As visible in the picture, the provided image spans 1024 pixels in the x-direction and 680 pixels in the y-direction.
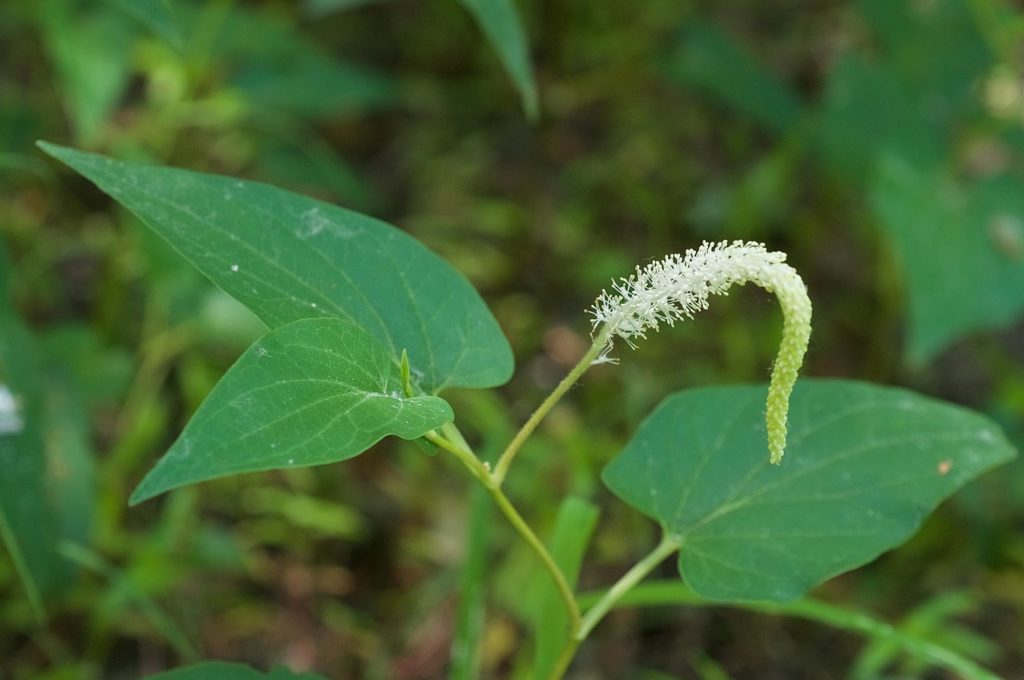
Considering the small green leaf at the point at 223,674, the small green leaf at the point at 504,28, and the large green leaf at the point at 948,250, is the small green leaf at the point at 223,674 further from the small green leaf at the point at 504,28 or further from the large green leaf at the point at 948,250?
the large green leaf at the point at 948,250

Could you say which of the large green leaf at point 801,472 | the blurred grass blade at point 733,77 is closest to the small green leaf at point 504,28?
the large green leaf at point 801,472

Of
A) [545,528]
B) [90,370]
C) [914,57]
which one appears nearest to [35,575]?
[90,370]

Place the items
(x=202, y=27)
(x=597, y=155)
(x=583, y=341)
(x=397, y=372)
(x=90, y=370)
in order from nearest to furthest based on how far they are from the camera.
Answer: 1. (x=397, y=372)
2. (x=90, y=370)
3. (x=202, y=27)
4. (x=583, y=341)
5. (x=597, y=155)

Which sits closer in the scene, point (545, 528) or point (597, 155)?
point (545, 528)

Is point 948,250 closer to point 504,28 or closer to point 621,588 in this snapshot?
point 504,28

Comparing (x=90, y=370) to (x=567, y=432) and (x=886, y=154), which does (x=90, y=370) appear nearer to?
(x=567, y=432)

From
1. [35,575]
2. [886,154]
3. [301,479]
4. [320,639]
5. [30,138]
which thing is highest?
[30,138]
